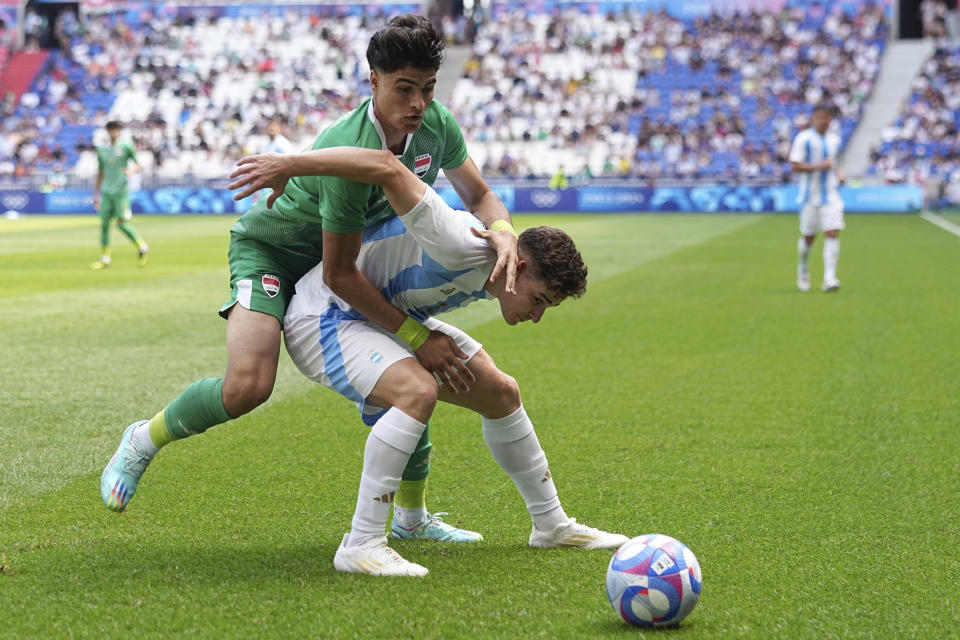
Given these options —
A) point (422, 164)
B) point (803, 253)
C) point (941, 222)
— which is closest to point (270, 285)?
point (422, 164)

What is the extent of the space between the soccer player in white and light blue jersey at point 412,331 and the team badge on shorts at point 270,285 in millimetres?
85

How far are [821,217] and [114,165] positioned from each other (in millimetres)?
10647

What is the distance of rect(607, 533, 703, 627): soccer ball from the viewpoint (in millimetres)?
3535

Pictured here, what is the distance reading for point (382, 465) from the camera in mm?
4074

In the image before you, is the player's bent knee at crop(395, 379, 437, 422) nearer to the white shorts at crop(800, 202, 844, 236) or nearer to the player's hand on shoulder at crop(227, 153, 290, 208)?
the player's hand on shoulder at crop(227, 153, 290, 208)

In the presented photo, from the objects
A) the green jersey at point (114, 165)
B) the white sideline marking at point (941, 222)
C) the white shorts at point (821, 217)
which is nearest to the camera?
the white shorts at point (821, 217)

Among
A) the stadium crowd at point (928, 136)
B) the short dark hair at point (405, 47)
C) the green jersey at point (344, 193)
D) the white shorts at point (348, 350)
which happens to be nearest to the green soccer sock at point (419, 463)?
the white shorts at point (348, 350)

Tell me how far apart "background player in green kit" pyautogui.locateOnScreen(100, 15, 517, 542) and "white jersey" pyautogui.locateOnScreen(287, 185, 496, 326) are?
0.28ft

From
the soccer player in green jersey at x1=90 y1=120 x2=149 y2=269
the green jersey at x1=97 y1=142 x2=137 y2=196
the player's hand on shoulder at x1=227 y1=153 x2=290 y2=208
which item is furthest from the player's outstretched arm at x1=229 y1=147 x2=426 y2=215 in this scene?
the green jersey at x1=97 y1=142 x2=137 y2=196

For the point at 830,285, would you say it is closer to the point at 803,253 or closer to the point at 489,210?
the point at 803,253

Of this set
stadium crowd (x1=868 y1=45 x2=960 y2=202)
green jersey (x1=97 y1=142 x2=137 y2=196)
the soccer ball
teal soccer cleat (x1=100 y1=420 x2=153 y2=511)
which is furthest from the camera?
stadium crowd (x1=868 y1=45 x2=960 y2=202)

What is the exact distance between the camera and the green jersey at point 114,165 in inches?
696

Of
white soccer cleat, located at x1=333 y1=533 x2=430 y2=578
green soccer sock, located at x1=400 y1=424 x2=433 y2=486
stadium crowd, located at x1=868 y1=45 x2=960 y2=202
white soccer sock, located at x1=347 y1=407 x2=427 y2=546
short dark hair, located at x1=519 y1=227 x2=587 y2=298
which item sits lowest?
stadium crowd, located at x1=868 y1=45 x2=960 y2=202

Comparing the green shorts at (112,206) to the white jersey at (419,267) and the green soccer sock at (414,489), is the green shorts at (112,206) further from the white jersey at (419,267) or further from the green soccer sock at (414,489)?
the green soccer sock at (414,489)
